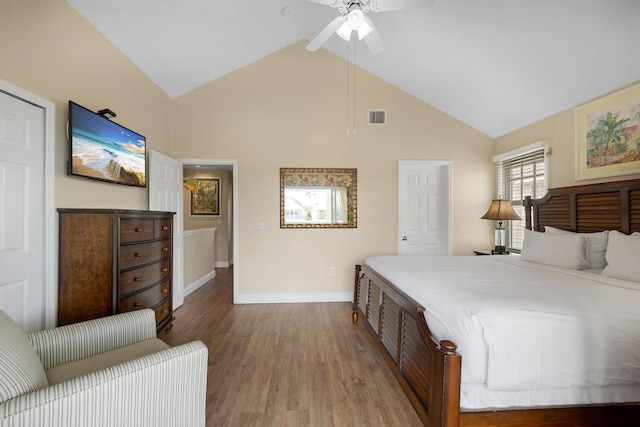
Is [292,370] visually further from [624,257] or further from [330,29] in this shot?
[330,29]

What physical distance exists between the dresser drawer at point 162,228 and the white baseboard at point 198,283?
5.89 feet

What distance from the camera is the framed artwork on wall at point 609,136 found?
95.8 inches

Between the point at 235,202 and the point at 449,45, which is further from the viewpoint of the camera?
the point at 235,202

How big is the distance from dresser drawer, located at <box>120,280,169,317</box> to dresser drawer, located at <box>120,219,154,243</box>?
0.47 meters

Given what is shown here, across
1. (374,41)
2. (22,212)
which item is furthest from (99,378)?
(374,41)

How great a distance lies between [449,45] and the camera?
2.94 meters

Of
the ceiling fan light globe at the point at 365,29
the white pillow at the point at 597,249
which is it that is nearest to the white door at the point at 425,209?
the white pillow at the point at 597,249

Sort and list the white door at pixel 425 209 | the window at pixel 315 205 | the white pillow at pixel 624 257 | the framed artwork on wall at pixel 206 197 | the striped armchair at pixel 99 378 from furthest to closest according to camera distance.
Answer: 1. the framed artwork on wall at pixel 206 197
2. the white door at pixel 425 209
3. the window at pixel 315 205
4. the white pillow at pixel 624 257
5. the striped armchair at pixel 99 378

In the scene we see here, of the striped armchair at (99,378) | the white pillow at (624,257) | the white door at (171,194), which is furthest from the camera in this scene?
the white door at (171,194)

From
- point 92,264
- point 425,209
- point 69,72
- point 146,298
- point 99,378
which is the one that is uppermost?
point 69,72

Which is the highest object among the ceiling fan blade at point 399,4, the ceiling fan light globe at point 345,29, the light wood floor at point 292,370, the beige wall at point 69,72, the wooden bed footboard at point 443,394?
the ceiling fan blade at point 399,4

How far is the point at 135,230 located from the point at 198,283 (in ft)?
8.94

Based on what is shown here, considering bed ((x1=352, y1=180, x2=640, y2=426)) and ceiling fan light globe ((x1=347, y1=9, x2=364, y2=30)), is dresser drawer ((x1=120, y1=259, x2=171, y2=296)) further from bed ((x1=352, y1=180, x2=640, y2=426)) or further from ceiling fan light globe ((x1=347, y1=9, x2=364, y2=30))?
ceiling fan light globe ((x1=347, y1=9, x2=364, y2=30))

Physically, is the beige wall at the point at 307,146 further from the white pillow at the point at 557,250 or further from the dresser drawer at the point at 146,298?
the white pillow at the point at 557,250
